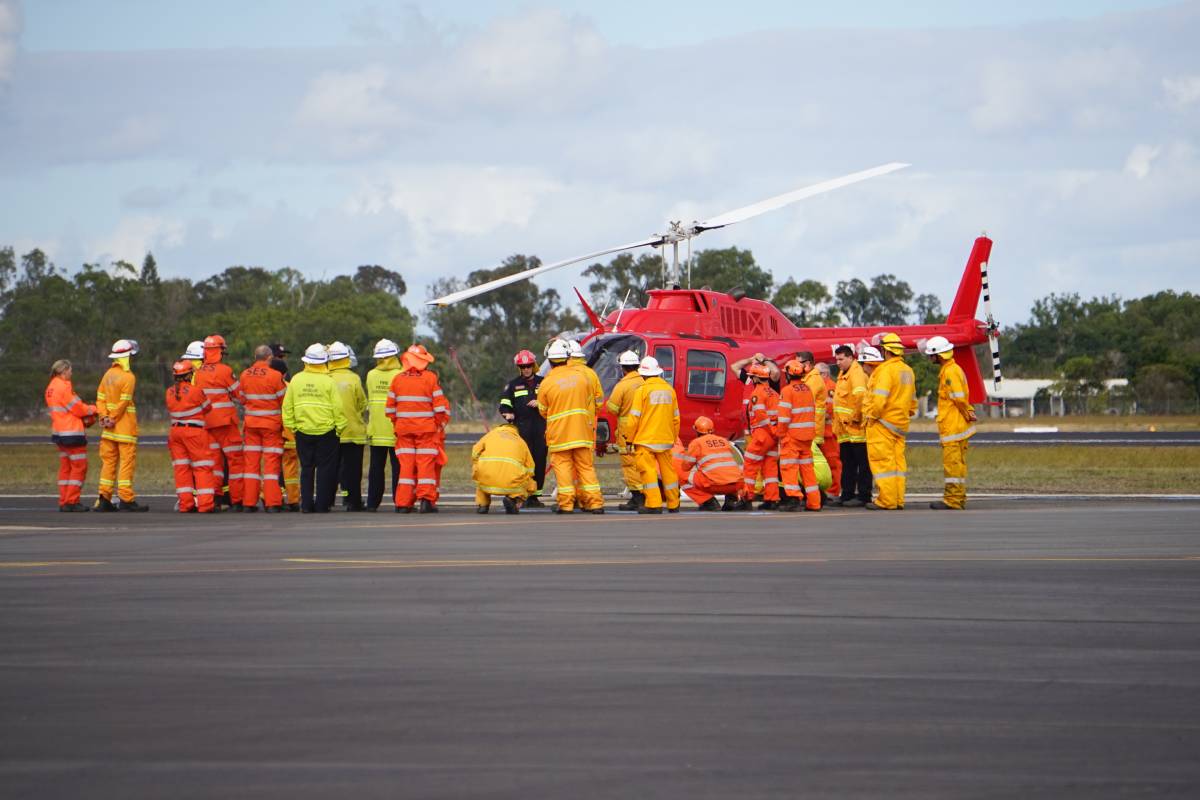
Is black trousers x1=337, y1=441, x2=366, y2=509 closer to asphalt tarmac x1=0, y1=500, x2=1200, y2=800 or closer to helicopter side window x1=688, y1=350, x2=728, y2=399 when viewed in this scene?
helicopter side window x1=688, y1=350, x2=728, y2=399

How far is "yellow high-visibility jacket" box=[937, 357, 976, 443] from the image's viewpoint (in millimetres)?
19141

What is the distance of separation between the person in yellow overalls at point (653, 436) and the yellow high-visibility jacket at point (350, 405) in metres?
3.68

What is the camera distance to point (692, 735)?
239 inches

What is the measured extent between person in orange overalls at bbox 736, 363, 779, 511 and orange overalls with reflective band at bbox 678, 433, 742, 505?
0.20 meters

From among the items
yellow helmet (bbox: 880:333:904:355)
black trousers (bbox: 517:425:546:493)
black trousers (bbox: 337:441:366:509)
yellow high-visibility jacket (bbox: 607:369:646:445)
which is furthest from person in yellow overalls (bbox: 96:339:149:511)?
yellow helmet (bbox: 880:333:904:355)

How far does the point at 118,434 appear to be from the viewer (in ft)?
65.7

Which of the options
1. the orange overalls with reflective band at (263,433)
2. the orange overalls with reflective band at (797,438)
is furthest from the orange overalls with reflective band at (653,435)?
the orange overalls with reflective band at (263,433)

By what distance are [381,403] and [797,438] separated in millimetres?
5719

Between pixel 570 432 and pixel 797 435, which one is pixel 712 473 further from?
pixel 570 432

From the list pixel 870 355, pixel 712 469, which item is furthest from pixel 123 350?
pixel 870 355

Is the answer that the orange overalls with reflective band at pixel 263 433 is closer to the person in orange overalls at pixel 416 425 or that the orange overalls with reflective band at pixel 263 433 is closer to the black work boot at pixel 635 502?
the person in orange overalls at pixel 416 425

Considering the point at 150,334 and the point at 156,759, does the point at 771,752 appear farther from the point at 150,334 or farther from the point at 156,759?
the point at 150,334

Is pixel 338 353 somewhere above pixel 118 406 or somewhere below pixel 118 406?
above

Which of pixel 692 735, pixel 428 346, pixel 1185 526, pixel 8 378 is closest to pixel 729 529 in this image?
pixel 1185 526
